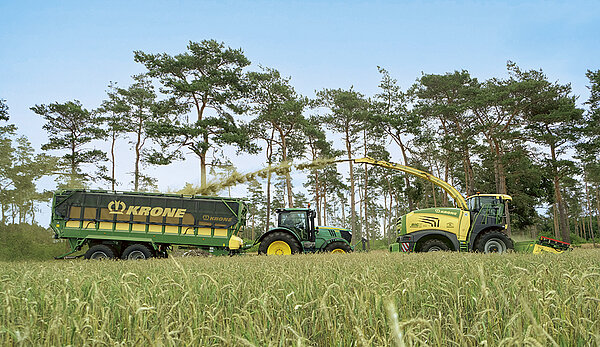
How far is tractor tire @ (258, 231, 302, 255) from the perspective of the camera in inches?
529

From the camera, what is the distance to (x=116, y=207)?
12.8 metres

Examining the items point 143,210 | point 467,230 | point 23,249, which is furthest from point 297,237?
point 23,249

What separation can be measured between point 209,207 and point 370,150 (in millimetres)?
22962

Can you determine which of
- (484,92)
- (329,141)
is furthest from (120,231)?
(484,92)

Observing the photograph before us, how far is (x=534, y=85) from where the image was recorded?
27156 millimetres

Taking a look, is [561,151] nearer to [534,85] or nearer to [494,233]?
[534,85]

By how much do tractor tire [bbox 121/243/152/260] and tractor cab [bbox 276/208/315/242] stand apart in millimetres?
4850

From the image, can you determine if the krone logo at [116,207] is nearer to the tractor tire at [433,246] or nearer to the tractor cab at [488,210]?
the tractor tire at [433,246]

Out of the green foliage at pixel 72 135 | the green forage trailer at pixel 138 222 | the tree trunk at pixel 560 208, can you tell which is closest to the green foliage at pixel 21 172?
the green foliage at pixel 72 135

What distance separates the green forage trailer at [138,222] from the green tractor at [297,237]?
1.37 m

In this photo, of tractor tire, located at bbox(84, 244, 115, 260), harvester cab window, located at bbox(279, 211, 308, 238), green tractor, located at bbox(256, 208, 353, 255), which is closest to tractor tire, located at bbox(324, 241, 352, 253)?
green tractor, located at bbox(256, 208, 353, 255)

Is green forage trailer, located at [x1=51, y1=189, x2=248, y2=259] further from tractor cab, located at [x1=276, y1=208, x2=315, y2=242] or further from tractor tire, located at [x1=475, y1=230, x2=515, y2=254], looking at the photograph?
tractor tire, located at [x1=475, y1=230, x2=515, y2=254]

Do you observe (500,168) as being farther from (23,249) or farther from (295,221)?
(23,249)

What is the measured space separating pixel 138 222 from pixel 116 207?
944 mm
